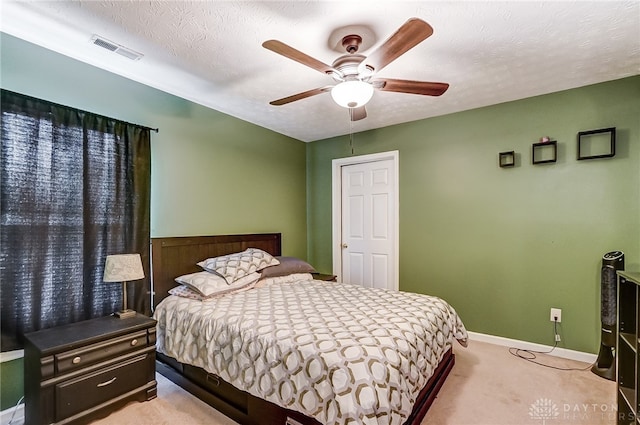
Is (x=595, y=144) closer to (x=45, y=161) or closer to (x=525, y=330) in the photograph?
(x=525, y=330)

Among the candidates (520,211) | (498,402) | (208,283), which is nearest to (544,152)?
(520,211)

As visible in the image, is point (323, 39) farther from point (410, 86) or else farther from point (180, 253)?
point (180, 253)

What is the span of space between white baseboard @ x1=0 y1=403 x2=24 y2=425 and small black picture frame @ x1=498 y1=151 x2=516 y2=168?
4.48 m

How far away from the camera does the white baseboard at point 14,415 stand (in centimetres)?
191

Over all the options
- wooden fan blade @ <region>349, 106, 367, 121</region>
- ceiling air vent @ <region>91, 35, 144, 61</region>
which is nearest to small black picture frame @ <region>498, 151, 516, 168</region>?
wooden fan blade @ <region>349, 106, 367, 121</region>

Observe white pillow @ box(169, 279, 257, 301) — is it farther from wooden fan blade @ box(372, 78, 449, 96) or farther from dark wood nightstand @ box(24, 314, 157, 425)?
wooden fan blade @ box(372, 78, 449, 96)

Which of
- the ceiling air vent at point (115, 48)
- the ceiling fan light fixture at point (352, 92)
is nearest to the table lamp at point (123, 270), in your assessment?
the ceiling air vent at point (115, 48)

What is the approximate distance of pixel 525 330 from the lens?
3.01 metres

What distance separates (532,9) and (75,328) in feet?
11.7

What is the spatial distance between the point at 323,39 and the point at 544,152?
247 centimetres

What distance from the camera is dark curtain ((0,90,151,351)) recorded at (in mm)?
1917

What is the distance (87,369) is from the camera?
1.88 metres

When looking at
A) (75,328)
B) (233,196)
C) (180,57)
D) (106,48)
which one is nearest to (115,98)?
(106,48)

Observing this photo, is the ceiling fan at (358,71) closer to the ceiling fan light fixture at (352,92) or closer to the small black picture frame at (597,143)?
the ceiling fan light fixture at (352,92)
